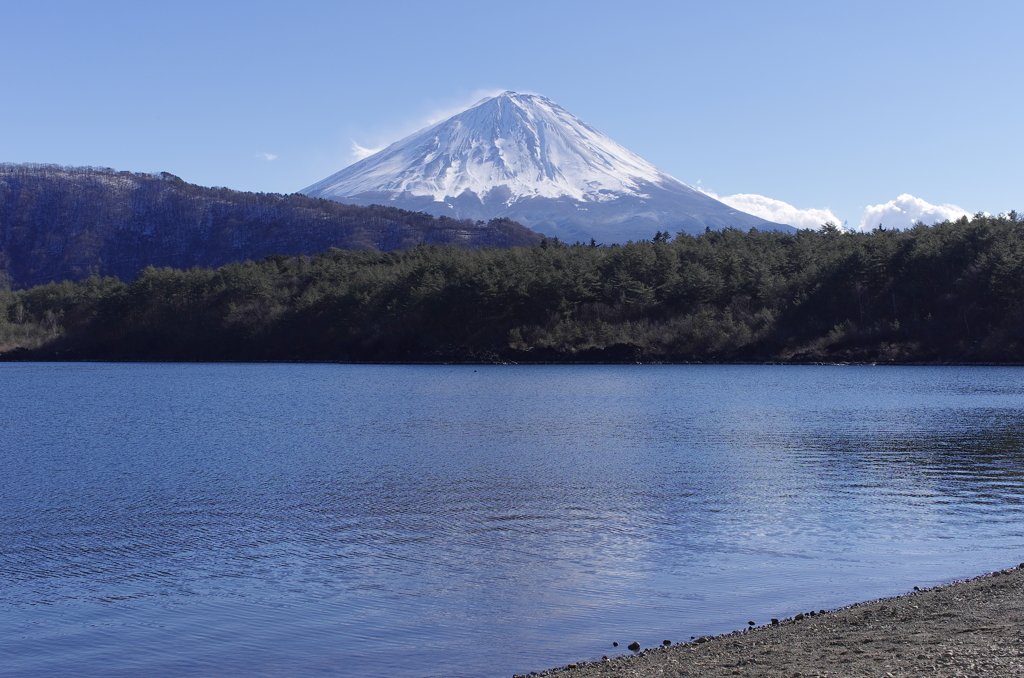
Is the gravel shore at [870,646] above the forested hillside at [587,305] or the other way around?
the other way around

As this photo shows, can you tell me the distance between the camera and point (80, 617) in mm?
10375

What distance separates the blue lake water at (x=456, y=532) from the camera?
975 cm

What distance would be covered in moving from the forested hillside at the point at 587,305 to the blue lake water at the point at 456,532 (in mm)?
46896

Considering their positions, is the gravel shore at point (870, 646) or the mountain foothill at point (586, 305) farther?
the mountain foothill at point (586, 305)

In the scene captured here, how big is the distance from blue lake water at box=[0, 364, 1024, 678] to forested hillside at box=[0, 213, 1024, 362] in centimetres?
4690

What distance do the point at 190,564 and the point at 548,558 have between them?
4976 mm

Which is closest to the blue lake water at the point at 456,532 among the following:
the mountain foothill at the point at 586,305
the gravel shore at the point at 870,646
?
the gravel shore at the point at 870,646

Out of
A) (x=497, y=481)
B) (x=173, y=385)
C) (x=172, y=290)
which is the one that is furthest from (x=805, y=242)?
(x=497, y=481)

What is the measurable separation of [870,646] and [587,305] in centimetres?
8072

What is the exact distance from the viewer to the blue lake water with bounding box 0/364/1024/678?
32.0ft

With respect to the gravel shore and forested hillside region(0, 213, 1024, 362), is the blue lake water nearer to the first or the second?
the gravel shore

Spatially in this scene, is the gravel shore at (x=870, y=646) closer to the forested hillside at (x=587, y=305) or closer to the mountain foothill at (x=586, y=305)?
the mountain foothill at (x=586, y=305)

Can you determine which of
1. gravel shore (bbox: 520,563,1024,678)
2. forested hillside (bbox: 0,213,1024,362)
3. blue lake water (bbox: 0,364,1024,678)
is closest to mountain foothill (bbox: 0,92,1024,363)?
forested hillside (bbox: 0,213,1024,362)

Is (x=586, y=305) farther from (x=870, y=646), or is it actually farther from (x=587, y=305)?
(x=870, y=646)
